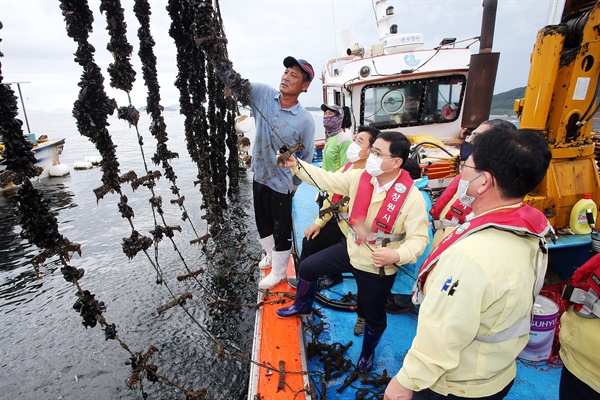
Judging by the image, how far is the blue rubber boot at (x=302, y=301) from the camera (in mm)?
3260

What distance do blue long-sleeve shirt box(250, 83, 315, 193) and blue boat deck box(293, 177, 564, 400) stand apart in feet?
5.88

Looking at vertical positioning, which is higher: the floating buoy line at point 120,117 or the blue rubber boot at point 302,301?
the floating buoy line at point 120,117

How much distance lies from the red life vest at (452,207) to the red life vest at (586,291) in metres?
1.14

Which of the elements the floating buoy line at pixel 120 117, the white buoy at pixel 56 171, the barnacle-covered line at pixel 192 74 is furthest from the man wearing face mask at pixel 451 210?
the white buoy at pixel 56 171

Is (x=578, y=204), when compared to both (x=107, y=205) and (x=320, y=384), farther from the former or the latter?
(x=107, y=205)

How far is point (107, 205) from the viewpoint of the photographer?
44.9 feet

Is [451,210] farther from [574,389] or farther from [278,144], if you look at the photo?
[278,144]

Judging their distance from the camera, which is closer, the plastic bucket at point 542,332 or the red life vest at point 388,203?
the red life vest at point 388,203

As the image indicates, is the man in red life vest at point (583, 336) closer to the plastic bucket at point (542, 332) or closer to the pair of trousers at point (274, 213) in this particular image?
the plastic bucket at point (542, 332)

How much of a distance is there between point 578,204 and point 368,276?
357 centimetres

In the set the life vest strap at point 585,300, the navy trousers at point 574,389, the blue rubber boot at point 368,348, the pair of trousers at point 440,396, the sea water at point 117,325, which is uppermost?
the life vest strap at point 585,300

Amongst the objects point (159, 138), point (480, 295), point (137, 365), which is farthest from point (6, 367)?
point (480, 295)

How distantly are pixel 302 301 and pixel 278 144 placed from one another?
186 cm

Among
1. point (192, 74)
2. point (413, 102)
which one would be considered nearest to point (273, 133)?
point (192, 74)
